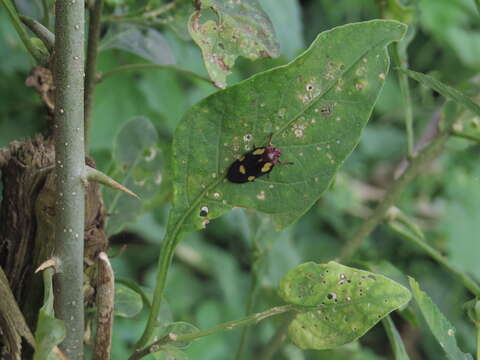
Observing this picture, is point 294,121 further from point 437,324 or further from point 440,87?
point 437,324

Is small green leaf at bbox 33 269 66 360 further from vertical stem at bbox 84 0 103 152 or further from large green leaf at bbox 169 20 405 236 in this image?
vertical stem at bbox 84 0 103 152

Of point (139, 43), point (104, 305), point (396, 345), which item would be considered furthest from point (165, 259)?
point (139, 43)

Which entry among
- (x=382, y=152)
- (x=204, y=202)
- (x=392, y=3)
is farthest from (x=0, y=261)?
(x=382, y=152)

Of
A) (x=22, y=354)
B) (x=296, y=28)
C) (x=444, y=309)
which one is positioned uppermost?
(x=22, y=354)

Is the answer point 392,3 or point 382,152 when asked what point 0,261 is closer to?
point 392,3

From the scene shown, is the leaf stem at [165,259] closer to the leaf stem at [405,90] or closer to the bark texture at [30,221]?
the bark texture at [30,221]
